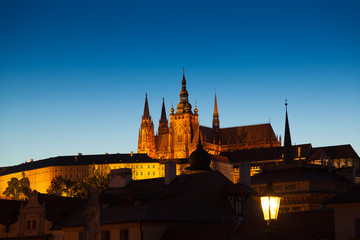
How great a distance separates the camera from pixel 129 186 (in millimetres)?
55531

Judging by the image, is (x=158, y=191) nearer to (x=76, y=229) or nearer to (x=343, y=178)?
(x=76, y=229)

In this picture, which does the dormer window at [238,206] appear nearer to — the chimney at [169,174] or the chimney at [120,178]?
the chimney at [169,174]

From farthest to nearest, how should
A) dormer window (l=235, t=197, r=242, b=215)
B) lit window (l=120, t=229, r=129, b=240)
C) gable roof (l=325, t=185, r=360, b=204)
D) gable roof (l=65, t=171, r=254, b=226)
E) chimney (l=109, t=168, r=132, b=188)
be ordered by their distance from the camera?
chimney (l=109, t=168, r=132, b=188), dormer window (l=235, t=197, r=242, b=215), gable roof (l=65, t=171, r=254, b=226), lit window (l=120, t=229, r=129, b=240), gable roof (l=325, t=185, r=360, b=204)

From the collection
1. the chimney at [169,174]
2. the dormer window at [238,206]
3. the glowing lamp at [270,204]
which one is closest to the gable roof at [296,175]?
the chimney at [169,174]

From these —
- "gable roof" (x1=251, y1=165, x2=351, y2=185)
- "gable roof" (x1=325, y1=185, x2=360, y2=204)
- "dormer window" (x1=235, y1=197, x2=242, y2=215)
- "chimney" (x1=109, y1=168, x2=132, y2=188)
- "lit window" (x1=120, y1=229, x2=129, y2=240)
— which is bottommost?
"lit window" (x1=120, y1=229, x2=129, y2=240)

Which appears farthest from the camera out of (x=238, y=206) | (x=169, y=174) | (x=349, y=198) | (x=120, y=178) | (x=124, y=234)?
(x=120, y=178)

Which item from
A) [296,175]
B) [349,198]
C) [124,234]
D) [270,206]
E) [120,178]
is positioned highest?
[296,175]

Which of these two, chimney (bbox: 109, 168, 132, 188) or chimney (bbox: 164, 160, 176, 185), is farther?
chimney (bbox: 109, 168, 132, 188)

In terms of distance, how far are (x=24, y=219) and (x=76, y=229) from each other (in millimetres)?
16137

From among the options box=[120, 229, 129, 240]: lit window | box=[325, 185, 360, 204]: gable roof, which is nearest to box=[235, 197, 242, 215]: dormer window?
box=[120, 229, 129, 240]: lit window

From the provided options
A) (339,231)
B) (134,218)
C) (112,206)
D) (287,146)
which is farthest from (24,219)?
(287,146)

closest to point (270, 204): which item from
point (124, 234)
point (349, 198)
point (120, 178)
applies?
point (349, 198)

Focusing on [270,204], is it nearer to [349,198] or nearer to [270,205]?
[270,205]

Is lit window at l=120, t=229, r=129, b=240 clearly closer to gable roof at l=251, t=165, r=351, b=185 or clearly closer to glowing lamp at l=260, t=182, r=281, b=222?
glowing lamp at l=260, t=182, r=281, b=222
